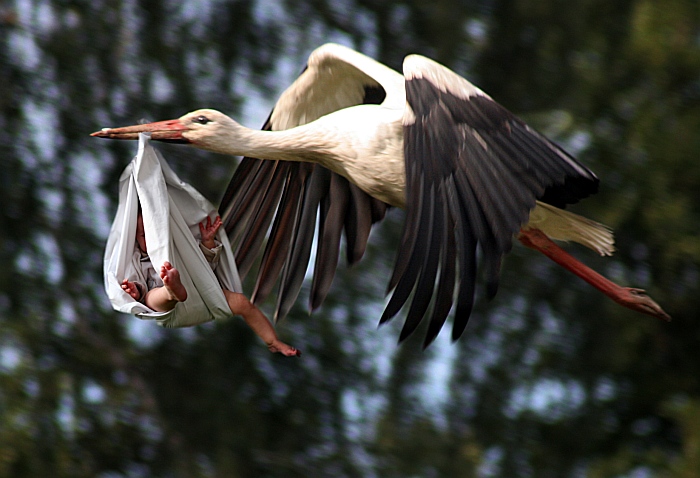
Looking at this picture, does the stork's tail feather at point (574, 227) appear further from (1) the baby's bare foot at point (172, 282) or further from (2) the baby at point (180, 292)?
(1) the baby's bare foot at point (172, 282)

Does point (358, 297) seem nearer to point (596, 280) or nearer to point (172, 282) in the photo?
point (596, 280)

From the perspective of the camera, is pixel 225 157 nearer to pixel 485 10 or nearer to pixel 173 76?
pixel 173 76

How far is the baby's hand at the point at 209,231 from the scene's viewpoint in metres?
4.14

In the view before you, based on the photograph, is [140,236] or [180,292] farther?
[140,236]

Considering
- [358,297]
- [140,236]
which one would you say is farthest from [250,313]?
[358,297]

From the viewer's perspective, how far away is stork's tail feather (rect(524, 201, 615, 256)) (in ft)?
15.9

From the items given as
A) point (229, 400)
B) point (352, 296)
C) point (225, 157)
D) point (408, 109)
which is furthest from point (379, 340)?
point (408, 109)

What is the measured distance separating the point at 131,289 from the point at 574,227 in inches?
76.5

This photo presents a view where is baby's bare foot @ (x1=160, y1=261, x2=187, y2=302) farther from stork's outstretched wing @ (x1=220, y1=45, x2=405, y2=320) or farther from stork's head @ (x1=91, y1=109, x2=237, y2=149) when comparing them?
stork's outstretched wing @ (x1=220, y1=45, x2=405, y2=320)

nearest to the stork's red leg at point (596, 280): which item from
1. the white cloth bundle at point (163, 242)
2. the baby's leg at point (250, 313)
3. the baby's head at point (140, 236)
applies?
the baby's leg at point (250, 313)

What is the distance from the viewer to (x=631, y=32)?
909 centimetres

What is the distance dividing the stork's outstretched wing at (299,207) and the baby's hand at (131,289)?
1118 millimetres

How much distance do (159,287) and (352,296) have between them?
5.10 m

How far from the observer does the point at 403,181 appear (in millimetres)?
4309
